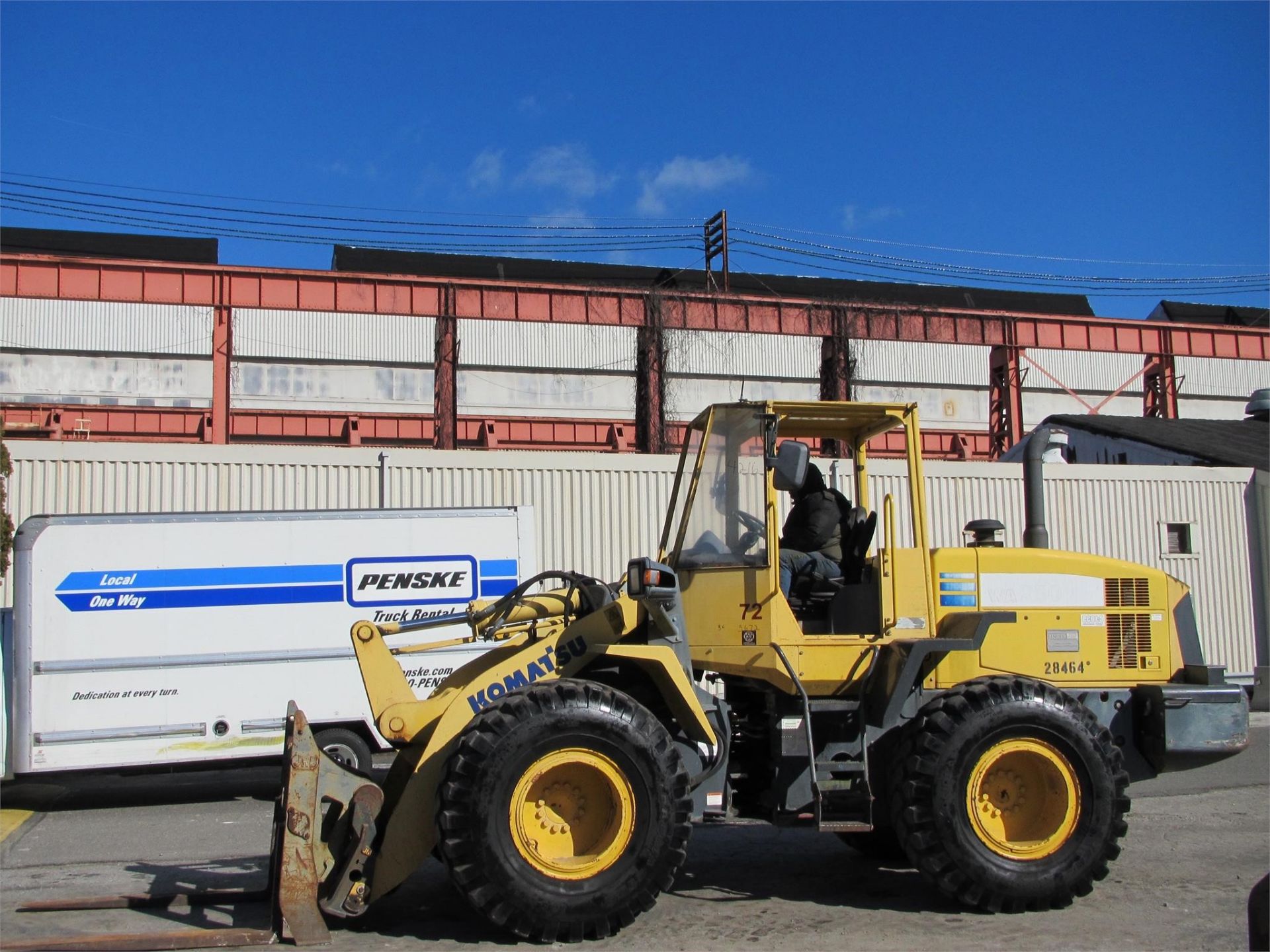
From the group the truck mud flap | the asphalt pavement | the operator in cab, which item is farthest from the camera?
the operator in cab

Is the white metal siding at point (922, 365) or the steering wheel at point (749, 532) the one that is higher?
the white metal siding at point (922, 365)

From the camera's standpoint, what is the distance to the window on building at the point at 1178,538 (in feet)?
65.8

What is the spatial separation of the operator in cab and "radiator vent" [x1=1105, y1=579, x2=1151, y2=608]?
167 cm

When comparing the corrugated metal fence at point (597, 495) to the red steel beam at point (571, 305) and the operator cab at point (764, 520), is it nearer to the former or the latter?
the operator cab at point (764, 520)

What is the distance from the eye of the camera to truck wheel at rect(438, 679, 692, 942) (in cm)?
555

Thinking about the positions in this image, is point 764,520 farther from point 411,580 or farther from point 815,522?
point 411,580

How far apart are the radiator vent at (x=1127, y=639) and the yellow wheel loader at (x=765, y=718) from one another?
13 millimetres

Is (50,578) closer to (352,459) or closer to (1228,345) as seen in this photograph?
(352,459)

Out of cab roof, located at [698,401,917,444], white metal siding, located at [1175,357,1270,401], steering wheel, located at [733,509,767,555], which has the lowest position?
steering wheel, located at [733,509,767,555]

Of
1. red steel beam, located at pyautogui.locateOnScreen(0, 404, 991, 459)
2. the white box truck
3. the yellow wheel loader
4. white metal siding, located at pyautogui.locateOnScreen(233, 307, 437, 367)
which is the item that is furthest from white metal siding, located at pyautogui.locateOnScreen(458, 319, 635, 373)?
the yellow wheel loader

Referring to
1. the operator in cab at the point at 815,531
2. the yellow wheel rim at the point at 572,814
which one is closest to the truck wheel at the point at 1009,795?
the operator in cab at the point at 815,531

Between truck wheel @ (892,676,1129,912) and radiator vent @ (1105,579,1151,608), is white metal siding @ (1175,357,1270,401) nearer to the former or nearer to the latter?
radiator vent @ (1105,579,1151,608)

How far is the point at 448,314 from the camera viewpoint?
32.0 metres

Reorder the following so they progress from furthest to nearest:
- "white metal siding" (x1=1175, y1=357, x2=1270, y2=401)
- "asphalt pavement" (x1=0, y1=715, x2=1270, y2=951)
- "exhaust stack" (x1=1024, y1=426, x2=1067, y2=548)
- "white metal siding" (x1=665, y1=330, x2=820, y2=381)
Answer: "white metal siding" (x1=1175, y1=357, x2=1270, y2=401)
"white metal siding" (x1=665, y1=330, x2=820, y2=381)
"exhaust stack" (x1=1024, y1=426, x2=1067, y2=548)
"asphalt pavement" (x1=0, y1=715, x2=1270, y2=951)
